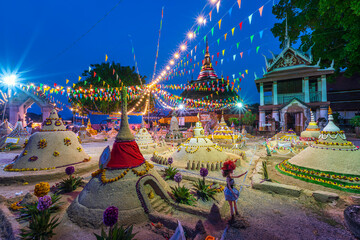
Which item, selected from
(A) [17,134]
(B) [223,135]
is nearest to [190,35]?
(B) [223,135]

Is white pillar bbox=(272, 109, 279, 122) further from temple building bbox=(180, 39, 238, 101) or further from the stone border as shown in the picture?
temple building bbox=(180, 39, 238, 101)

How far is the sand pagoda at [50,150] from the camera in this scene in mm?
8625

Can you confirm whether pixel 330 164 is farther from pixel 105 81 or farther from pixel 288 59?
pixel 105 81

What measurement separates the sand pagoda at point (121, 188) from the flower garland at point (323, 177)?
6367 millimetres

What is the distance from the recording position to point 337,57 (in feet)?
59.0

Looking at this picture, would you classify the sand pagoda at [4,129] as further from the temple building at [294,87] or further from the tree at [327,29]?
the temple building at [294,87]

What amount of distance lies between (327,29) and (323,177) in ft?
57.0

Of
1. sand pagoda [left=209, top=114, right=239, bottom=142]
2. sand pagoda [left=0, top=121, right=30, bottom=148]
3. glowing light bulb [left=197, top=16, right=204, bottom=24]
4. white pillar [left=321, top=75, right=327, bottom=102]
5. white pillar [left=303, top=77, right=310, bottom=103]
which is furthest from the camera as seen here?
white pillar [left=303, top=77, right=310, bottom=103]

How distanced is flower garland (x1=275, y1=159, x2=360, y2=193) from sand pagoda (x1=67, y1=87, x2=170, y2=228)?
20.9 feet

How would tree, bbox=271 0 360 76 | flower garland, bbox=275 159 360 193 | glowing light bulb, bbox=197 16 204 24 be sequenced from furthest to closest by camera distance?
tree, bbox=271 0 360 76 < glowing light bulb, bbox=197 16 204 24 < flower garland, bbox=275 159 360 193

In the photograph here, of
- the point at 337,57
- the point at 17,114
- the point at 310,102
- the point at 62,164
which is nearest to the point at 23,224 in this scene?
the point at 62,164

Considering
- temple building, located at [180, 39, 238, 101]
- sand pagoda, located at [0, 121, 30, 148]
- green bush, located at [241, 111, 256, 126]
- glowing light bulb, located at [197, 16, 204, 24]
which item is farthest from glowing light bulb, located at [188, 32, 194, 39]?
temple building, located at [180, 39, 238, 101]

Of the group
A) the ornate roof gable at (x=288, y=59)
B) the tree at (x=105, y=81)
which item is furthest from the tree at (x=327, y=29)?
the tree at (x=105, y=81)

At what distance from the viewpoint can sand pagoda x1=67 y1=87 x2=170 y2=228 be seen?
4293mm
